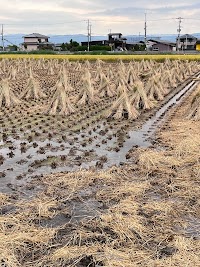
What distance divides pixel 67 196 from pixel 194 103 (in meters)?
6.16

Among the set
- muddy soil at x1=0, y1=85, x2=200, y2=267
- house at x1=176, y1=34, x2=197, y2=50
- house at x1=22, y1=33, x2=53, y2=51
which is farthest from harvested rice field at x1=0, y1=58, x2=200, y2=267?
house at x1=176, y1=34, x2=197, y2=50

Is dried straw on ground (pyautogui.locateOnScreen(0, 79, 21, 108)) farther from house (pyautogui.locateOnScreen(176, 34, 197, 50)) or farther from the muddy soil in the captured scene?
house (pyautogui.locateOnScreen(176, 34, 197, 50))

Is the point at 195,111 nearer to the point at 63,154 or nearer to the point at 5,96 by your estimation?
the point at 63,154

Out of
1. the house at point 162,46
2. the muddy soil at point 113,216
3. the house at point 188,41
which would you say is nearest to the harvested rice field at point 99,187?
the muddy soil at point 113,216

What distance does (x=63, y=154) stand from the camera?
6781 mm

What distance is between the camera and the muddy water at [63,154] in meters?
5.82

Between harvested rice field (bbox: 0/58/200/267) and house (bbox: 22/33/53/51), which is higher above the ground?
house (bbox: 22/33/53/51)

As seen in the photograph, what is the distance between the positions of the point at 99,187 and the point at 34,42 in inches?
2520

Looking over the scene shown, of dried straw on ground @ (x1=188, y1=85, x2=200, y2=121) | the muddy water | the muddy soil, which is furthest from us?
dried straw on ground @ (x1=188, y1=85, x2=200, y2=121)

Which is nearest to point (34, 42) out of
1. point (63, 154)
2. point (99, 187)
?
point (63, 154)

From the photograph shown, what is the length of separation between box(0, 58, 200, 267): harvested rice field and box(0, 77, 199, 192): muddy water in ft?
0.06

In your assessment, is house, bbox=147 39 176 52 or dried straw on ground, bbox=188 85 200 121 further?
house, bbox=147 39 176 52

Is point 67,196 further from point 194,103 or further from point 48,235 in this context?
point 194,103

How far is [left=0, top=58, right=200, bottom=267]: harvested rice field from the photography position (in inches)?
142
